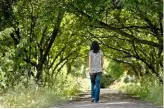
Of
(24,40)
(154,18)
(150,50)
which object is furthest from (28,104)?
(150,50)

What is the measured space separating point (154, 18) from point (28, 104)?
253 inches

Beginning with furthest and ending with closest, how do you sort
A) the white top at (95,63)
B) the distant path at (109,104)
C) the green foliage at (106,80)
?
the green foliage at (106,80) → the white top at (95,63) → the distant path at (109,104)

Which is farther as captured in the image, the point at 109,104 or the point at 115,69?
the point at 115,69

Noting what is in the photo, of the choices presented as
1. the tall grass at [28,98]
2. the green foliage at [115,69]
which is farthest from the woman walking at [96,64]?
the green foliage at [115,69]

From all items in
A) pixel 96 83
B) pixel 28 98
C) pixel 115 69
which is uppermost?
pixel 115 69

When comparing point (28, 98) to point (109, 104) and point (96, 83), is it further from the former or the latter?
point (109, 104)

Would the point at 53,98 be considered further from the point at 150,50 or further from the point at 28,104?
the point at 150,50

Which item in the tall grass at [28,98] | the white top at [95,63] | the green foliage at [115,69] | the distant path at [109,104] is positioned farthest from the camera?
the green foliage at [115,69]

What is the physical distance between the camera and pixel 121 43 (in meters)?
25.9

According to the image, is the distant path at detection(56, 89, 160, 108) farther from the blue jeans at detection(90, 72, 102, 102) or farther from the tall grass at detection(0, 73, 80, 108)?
the tall grass at detection(0, 73, 80, 108)

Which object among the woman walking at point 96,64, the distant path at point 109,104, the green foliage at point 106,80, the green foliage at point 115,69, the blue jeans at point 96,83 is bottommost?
the distant path at point 109,104

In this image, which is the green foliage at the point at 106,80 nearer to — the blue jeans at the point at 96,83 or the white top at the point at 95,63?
the blue jeans at the point at 96,83

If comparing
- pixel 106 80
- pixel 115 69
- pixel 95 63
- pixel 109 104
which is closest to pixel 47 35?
pixel 95 63

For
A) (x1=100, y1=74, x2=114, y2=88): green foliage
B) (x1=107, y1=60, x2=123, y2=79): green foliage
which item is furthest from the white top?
(x1=100, y1=74, x2=114, y2=88): green foliage
